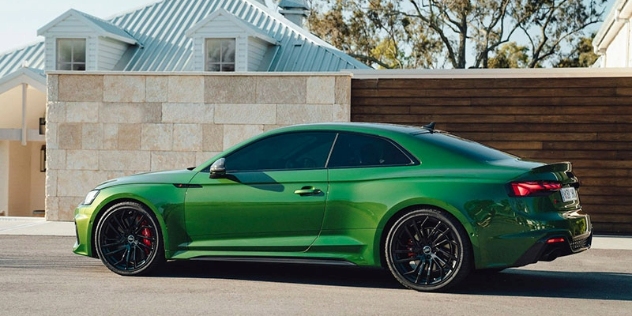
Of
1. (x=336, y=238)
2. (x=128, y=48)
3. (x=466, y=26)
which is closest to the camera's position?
(x=336, y=238)

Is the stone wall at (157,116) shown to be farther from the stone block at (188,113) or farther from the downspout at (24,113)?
the downspout at (24,113)

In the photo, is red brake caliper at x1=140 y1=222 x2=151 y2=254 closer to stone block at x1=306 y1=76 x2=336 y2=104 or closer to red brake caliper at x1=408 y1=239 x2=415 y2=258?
red brake caliper at x1=408 y1=239 x2=415 y2=258

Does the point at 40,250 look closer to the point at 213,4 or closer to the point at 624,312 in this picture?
the point at 624,312

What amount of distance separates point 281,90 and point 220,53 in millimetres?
12408

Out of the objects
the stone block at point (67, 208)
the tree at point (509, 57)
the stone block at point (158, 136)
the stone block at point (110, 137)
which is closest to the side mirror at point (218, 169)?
the stone block at point (158, 136)

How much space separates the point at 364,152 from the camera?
8.68 meters

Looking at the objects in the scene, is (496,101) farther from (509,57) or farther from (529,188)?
(509,57)

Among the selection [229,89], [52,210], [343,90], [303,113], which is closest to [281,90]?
[303,113]

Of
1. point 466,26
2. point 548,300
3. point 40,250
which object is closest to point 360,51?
point 466,26

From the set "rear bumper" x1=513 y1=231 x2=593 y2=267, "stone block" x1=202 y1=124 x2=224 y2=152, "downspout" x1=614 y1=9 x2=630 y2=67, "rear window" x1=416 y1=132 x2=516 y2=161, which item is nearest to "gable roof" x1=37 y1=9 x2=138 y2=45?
"stone block" x1=202 y1=124 x2=224 y2=152

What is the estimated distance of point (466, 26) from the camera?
1703 inches

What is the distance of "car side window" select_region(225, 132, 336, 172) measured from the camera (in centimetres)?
879

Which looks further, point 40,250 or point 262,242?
point 40,250

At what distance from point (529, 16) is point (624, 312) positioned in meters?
37.8
